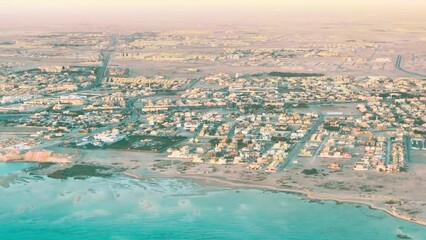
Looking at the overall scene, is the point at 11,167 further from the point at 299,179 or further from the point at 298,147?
the point at 298,147

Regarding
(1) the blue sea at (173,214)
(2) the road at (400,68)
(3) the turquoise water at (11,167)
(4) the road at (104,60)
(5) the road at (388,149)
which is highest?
(5) the road at (388,149)

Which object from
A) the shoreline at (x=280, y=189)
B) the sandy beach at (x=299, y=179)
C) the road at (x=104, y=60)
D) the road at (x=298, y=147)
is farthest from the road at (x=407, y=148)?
the road at (x=104, y=60)

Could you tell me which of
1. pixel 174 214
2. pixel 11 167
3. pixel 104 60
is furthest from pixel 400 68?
pixel 174 214

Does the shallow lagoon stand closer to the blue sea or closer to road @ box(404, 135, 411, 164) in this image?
the blue sea

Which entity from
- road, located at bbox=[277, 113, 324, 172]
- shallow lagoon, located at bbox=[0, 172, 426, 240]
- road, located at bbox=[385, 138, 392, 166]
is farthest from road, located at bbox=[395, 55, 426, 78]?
shallow lagoon, located at bbox=[0, 172, 426, 240]

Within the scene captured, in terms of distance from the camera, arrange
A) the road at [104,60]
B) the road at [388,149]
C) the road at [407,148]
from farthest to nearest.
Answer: the road at [104,60] → the road at [407,148] → the road at [388,149]

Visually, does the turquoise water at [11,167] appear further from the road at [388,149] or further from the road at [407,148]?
the road at [407,148]

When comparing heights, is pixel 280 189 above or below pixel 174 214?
above

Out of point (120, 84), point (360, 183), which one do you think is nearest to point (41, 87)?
point (120, 84)

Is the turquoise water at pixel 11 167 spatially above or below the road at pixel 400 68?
above

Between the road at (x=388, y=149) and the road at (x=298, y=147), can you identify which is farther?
the road at (x=388, y=149)
